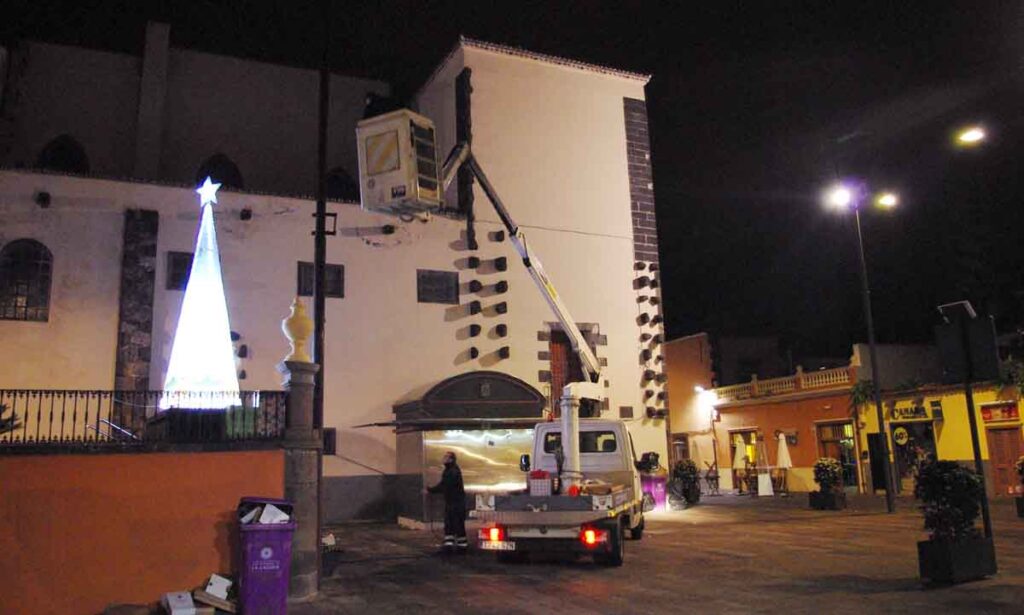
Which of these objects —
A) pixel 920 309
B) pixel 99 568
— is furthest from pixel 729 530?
pixel 920 309

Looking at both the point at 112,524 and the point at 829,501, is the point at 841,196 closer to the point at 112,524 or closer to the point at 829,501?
the point at 829,501

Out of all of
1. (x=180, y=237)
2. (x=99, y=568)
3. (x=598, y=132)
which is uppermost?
(x=598, y=132)

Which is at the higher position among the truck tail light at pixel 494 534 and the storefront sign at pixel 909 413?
the storefront sign at pixel 909 413

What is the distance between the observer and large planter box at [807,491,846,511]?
69.4 ft

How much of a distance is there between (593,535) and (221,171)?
63.6ft

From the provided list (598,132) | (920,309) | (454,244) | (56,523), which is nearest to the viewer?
(56,523)

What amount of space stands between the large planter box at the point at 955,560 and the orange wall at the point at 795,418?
2020cm

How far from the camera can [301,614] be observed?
29.7ft

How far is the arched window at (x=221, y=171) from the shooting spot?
2584 centimetres

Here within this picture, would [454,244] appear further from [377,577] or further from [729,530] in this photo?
[377,577]

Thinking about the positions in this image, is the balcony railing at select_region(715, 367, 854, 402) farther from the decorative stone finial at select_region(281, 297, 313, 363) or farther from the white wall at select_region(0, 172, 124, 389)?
the white wall at select_region(0, 172, 124, 389)

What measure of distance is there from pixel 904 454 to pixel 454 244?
1690 centimetres

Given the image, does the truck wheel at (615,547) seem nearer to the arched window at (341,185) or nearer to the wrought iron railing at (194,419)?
the wrought iron railing at (194,419)

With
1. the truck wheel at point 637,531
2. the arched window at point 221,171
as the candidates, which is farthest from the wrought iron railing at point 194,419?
the arched window at point 221,171
